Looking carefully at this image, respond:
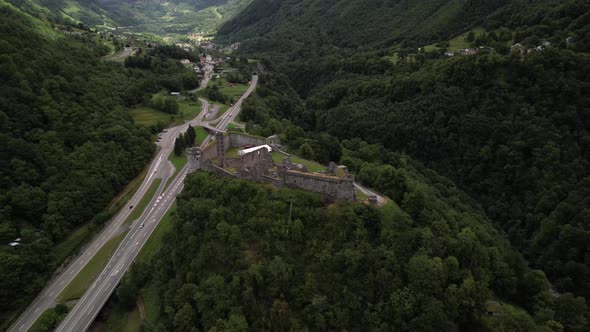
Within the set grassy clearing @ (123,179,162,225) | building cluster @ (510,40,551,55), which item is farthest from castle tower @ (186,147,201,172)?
building cluster @ (510,40,551,55)

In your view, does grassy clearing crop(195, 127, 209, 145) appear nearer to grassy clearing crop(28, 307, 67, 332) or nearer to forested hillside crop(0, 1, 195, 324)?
forested hillside crop(0, 1, 195, 324)

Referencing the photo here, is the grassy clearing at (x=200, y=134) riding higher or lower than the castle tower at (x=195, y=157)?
lower

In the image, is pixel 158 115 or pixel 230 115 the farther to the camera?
pixel 230 115

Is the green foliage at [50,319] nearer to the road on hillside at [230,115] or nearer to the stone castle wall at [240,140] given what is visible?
the stone castle wall at [240,140]

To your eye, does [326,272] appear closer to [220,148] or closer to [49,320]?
[220,148]

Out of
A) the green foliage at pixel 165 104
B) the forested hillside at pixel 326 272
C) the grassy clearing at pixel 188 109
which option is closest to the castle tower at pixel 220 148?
the forested hillside at pixel 326 272

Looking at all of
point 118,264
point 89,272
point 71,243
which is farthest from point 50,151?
point 118,264
